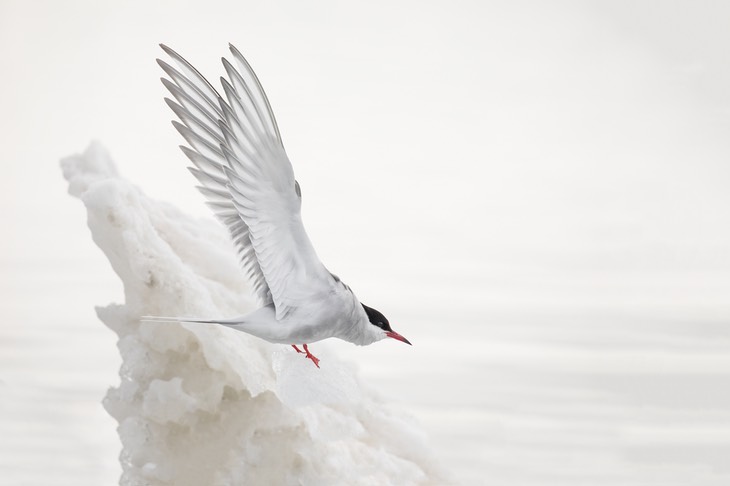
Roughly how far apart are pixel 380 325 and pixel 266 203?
1.50 feet

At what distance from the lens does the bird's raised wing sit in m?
2.31

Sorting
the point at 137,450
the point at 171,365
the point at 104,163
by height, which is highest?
the point at 104,163

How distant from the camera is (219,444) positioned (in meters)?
3.27

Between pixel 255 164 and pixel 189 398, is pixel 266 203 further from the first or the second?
pixel 189 398

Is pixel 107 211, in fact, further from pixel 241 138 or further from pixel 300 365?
pixel 241 138

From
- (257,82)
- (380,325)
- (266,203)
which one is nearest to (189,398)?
(380,325)

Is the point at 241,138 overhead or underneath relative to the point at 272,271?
overhead

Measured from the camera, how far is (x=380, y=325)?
2.57m

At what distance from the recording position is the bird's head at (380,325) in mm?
2553

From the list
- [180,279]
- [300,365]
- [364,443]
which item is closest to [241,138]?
[300,365]

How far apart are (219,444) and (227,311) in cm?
50

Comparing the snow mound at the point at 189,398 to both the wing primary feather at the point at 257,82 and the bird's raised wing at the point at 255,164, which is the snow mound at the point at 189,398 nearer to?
the bird's raised wing at the point at 255,164

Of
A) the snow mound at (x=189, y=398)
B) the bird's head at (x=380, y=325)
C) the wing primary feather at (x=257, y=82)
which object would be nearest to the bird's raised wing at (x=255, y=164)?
the wing primary feather at (x=257, y=82)

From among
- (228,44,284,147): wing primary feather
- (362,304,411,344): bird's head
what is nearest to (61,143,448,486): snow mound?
(362,304,411,344): bird's head
